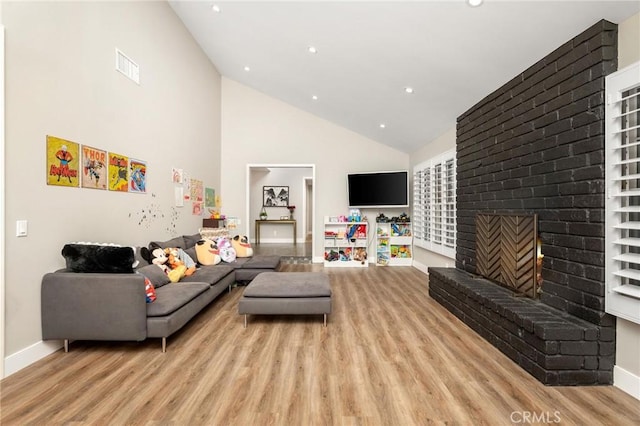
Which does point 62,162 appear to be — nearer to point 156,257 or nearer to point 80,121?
point 80,121

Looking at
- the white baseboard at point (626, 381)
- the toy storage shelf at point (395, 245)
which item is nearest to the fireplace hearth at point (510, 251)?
the white baseboard at point (626, 381)

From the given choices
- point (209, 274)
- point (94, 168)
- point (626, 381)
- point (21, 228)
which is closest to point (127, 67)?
point (94, 168)

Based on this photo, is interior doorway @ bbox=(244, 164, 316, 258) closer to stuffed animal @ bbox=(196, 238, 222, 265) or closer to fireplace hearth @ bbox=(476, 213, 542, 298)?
stuffed animal @ bbox=(196, 238, 222, 265)

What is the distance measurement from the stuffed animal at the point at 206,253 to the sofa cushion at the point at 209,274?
20cm

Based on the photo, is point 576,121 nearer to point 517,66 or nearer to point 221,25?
point 517,66

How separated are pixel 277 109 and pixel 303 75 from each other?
6.94 ft

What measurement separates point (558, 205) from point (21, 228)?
4.27 m

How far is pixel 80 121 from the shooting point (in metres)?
2.96

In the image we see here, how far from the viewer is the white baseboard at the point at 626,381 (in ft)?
6.40

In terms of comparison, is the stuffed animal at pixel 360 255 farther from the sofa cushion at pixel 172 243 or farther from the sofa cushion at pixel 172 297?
the sofa cushion at pixel 172 297

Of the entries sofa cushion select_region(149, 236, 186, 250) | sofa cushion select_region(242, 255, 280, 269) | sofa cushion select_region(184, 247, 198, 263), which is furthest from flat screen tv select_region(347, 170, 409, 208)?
sofa cushion select_region(149, 236, 186, 250)

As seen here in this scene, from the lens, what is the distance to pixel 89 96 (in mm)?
3076

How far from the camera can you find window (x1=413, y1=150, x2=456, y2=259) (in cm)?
479

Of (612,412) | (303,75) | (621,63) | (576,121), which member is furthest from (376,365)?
(303,75)
